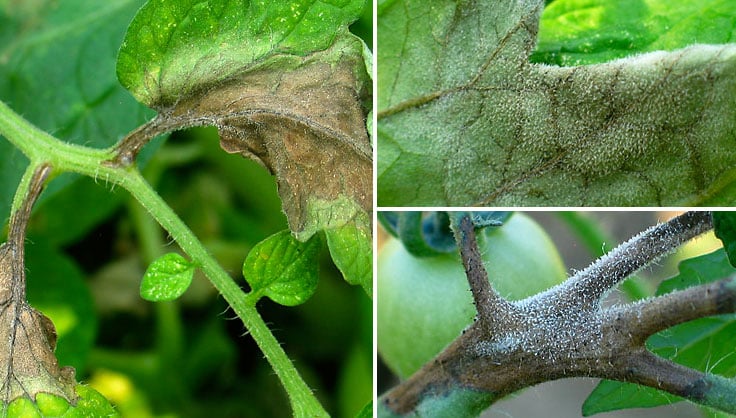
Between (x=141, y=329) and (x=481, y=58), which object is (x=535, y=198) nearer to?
(x=481, y=58)

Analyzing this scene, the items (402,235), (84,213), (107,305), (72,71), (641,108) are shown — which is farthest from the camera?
(107,305)

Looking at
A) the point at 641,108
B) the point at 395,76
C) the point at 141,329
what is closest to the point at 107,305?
the point at 141,329

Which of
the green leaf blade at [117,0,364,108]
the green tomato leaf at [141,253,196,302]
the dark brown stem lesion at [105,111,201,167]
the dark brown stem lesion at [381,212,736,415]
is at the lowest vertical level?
the dark brown stem lesion at [381,212,736,415]

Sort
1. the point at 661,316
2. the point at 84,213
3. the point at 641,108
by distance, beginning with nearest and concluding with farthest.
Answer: the point at 661,316 < the point at 641,108 < the point at 84,213

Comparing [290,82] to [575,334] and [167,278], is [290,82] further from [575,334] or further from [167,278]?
[575,334]

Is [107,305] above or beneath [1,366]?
beneath

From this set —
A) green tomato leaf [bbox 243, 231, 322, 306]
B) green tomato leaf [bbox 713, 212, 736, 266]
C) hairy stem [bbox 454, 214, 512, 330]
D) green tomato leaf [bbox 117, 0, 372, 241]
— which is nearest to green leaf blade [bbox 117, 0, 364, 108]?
green tomato leaf [bbox 117, 0, 372, 241]

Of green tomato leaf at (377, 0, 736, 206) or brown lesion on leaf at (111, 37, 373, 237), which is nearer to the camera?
green tomato leaf at (377, 0, 736, 206)

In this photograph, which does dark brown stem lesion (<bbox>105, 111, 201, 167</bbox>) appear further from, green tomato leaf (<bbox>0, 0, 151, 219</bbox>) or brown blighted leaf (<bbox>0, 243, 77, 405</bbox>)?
green tomato leaf (<bbox>0, 0, 151, 219</bbox>)
